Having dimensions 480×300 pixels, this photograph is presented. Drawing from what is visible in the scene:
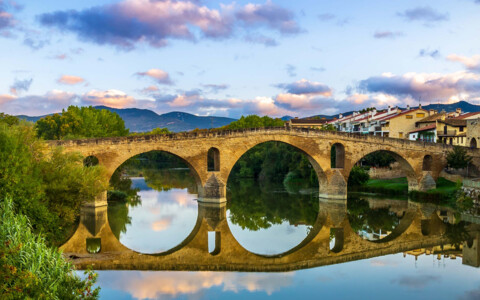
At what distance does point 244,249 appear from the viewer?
18672 millimetres

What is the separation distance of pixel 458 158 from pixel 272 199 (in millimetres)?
13857

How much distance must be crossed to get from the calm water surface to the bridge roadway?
1.59 ft

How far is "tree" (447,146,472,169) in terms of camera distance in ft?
104

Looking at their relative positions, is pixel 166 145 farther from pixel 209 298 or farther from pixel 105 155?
pixel 209 298

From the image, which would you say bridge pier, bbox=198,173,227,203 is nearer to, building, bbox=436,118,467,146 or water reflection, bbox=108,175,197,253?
water reflection, bbox=108,175,197,253

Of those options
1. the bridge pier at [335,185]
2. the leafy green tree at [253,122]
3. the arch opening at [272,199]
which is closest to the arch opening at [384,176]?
the arch opening at [272,199]

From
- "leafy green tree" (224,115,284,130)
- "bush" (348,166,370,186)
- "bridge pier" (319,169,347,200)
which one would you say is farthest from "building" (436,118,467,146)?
"leafy green tree" (224,115,284,130)

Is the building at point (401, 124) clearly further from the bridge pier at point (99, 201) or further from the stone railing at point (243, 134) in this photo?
the bridge pier at point (99, 201)

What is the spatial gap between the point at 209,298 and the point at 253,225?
447 inches

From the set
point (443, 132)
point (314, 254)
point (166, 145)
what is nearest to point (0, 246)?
point (314, 254)

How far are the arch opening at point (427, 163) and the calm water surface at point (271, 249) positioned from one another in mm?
4525

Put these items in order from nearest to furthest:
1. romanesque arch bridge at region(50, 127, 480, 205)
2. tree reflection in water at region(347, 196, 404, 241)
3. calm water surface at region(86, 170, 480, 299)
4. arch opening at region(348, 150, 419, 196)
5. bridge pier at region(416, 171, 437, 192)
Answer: calm water surface at region(86, 170, 480, 299)
tree reflection in water at region(347, 196, 404, 241)
romanesque arch bridge at region(50, 127, 480, 205)
bridge pier at region(416, 171, 437, 192)
arch opening at region(348, 150, 419, 196)

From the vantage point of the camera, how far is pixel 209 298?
41.5 ft

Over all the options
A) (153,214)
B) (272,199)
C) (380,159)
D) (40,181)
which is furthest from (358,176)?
(40,181)
